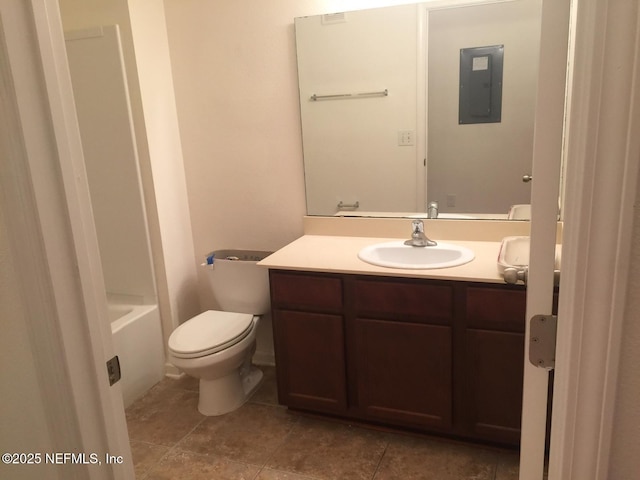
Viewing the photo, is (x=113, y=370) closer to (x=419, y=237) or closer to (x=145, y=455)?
(x=145, y=455)

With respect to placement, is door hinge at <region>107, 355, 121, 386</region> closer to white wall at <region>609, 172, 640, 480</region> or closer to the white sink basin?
white wall at <region>609, 172, 640, 480</region>

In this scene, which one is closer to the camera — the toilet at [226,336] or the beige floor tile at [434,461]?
the beige floor tile at [434,461]

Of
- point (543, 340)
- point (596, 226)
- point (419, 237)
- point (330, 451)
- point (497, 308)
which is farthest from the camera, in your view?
point (419, 237)

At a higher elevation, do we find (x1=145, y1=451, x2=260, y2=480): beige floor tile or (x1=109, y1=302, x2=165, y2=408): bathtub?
(x1=109, y1=302, x2=165, y2=408): bathtub

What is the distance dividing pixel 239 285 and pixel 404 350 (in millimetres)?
1007

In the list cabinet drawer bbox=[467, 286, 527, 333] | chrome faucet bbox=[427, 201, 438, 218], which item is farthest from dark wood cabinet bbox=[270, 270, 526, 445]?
chrome faucet bbox=[427, 201, 438, 218]

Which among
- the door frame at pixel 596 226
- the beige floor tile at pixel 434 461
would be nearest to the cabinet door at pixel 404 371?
the beige floor tile at pixel 434 461

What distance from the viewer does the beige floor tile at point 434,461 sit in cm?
195

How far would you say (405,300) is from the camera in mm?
1969

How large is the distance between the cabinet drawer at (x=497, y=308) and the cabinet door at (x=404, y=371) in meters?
0.14

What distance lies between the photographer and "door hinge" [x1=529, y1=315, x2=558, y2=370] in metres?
0.77

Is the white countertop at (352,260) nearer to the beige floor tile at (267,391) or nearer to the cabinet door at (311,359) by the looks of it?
the cabinet door at (311,359)

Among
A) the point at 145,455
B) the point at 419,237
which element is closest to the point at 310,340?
the point at 419,237

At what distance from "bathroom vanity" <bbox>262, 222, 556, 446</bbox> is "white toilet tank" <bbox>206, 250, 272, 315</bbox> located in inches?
13.1
